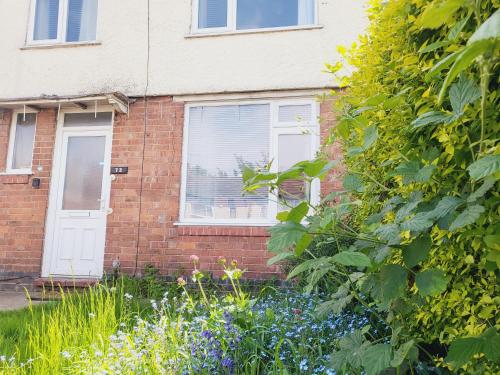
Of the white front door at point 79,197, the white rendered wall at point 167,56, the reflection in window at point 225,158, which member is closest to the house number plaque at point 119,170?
the white front door at point 79,197

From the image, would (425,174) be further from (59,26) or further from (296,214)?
(59,26)

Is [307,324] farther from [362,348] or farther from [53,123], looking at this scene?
[53,123]

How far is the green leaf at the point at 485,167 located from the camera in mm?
887

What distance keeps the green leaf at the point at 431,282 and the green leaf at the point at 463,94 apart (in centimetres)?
44

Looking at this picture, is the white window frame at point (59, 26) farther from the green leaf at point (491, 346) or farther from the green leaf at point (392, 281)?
the green leaf at point (491, 346)

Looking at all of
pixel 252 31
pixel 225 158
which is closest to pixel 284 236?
pixel 225 158

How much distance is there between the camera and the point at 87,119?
705 cm

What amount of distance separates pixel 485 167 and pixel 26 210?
7.17 metres

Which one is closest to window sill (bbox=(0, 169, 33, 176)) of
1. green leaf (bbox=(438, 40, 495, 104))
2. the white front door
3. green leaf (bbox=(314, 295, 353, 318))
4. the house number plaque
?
the white front door

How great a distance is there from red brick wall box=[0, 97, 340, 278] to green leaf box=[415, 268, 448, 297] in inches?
191

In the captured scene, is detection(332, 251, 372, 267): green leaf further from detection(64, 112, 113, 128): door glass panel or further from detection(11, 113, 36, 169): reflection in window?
detection(11, 113, 36, 169): reflection in window

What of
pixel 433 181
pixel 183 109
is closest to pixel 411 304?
pixel 433 181

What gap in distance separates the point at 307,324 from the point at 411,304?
4.09 ft

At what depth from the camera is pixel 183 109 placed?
6.67 m
